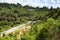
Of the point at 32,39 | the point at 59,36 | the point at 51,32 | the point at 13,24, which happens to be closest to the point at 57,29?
the point at 51,32

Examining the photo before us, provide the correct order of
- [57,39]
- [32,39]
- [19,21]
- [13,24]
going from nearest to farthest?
[57,39] → [32,39] → [13,24] → [19,21]

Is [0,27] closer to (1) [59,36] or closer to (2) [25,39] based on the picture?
(2) [25,39]

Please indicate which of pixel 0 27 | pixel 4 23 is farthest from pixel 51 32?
pixel 4 23

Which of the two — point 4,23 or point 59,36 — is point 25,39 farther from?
point 4,23

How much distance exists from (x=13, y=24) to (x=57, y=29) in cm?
8330

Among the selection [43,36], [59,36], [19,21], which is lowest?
[19,21]

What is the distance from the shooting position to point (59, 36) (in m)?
23.0

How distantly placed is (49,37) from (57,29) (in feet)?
4.60

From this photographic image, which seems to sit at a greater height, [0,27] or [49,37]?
[49,37]

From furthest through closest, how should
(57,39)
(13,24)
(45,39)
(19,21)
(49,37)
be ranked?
1. (19,21)
2. (13,24)
3. (45,39)
4. (49,37)
5. (57,39)

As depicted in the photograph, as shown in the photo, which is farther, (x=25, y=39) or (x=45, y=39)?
(x=25, y=39)

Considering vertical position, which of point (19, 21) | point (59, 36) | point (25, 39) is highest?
point (59, 36)

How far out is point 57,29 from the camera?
2562cm

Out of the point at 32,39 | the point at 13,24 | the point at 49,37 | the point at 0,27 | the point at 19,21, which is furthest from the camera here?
the point at 19,21
